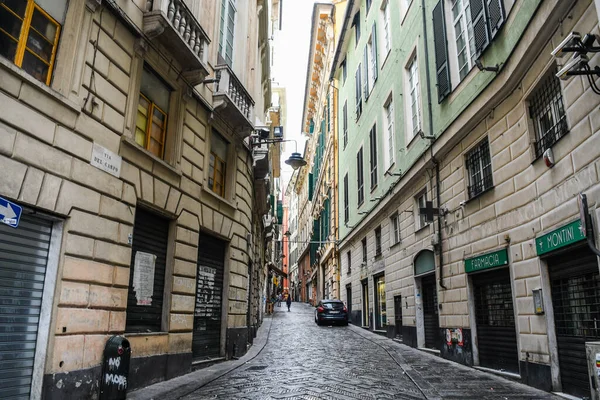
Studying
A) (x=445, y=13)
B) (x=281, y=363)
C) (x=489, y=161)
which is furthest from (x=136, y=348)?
(x=445, y=13)

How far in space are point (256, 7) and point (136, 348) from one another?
11904mm

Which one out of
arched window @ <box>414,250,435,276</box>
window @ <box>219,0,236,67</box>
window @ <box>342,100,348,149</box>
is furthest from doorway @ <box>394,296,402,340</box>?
window @ <box>342,100,348,149</box>

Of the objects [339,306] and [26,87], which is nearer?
[26,87]

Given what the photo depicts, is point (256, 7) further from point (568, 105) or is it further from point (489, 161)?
point (568, 105)

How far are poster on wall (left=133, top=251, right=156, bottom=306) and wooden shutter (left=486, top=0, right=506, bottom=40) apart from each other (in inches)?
327

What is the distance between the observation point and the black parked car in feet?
75.6

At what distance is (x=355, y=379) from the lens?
8.15m

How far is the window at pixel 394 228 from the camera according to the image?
55.9ft

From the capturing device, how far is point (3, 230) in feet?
16.8

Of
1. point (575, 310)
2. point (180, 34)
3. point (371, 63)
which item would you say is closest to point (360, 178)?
point (371, 63)

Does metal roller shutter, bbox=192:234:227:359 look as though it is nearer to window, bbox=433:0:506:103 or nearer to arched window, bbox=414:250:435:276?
arched window, bbox=414:250:435:276

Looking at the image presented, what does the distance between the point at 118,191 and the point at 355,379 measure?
5.29 meters

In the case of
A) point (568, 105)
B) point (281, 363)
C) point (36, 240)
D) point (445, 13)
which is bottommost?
point (281, 363)

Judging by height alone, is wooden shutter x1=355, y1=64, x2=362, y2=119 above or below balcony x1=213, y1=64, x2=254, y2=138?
above
